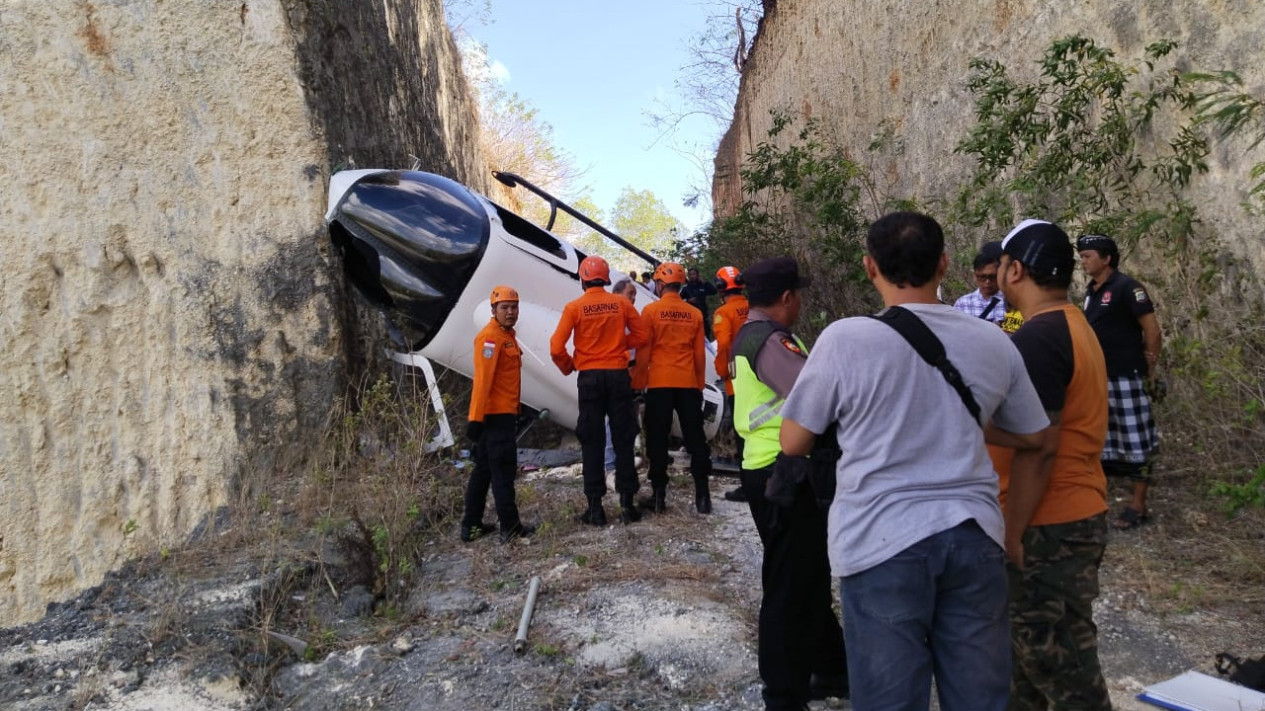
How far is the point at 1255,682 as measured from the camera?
135 inches

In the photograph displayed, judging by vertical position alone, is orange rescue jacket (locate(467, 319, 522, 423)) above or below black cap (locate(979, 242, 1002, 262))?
below

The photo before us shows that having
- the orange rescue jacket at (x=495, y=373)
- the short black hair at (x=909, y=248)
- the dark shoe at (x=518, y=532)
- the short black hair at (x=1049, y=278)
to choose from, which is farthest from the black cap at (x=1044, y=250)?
the dark shoe at (x=518, y=532)

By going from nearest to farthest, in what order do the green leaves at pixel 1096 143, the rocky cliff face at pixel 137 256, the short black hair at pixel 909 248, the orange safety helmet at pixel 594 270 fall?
the short black hair at pixel 909 248 → the green leaves at pixel 1096 143 → the orange safety helmet at pixel 594 270 → the rocky cliff face at pixel 137 256

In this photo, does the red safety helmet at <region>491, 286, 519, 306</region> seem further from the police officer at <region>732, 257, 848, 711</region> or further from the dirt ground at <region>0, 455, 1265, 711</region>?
the police officer at <region>732, 257, 848, 711</region>

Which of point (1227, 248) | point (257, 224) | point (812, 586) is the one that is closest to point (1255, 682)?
point (812, 586)

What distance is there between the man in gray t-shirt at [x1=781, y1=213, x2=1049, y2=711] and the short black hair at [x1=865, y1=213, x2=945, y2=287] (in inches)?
4.7

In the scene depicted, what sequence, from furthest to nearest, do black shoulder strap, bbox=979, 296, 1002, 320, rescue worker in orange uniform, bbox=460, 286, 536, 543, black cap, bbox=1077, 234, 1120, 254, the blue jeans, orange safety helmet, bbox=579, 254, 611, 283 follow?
orange safety helmet, bbox=579, 254, 611, 283
rescue worker in orange uniform, bbox=460, 286, 536, 543
black shoulder strap, bbox=979, 296, 1002, 320
black cap, bbox=1077, 234, 1120, 254
the blue jeans

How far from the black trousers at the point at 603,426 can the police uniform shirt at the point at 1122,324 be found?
303 cm

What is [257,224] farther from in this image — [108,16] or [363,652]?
[363,652]

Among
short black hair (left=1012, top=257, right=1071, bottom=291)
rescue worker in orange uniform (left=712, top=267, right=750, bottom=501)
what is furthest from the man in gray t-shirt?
rescue worker in orange uniform (left=712, top=267, right=750, bottom=501)

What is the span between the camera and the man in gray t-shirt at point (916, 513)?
2.29 m

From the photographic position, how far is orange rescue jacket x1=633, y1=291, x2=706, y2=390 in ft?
22.3

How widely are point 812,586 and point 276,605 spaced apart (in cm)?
358

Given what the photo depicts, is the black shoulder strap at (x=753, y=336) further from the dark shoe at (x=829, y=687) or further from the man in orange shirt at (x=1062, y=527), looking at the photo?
the dark shoe at (x=829, y=687)
